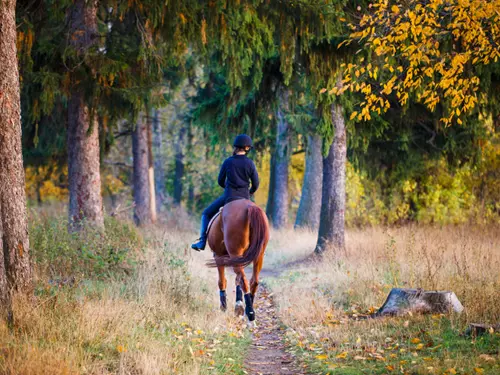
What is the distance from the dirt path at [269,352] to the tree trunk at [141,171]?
42.8 feet

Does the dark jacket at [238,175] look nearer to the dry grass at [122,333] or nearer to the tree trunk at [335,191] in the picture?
the dry grass at [122,333]

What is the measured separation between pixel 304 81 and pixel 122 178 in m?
32.9

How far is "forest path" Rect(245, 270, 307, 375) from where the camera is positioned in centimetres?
738

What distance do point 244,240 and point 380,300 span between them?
2.48 m

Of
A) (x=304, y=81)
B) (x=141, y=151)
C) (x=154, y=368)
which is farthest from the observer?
(x=141, y=151)

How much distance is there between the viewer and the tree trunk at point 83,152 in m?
14.0

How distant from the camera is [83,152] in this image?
14180 mm

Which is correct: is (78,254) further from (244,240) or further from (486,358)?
(486,358)

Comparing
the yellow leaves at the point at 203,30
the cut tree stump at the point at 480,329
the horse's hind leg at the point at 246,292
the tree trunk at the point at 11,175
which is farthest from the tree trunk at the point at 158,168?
the cut tree stump at the point at 480,329

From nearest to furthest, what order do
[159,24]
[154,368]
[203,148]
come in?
[154,368] → [159,24] → [203,148]

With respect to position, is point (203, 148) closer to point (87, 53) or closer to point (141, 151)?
point (141, 151)

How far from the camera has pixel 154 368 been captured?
243 inches

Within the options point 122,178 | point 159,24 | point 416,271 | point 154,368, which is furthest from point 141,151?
point 122,178

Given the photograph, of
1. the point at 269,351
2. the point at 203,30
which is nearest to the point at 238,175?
the point at 269,351
